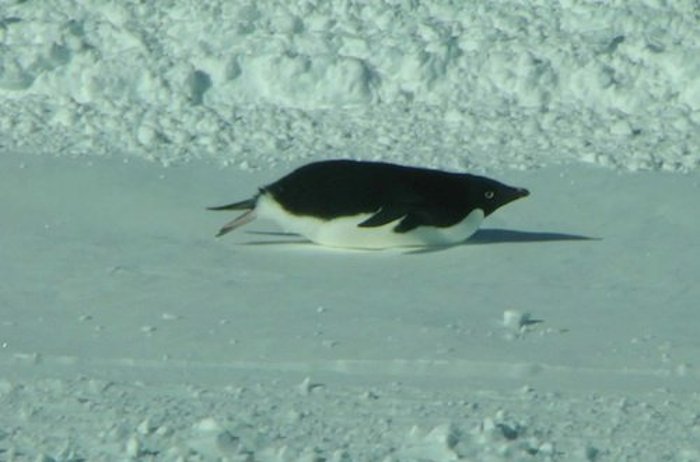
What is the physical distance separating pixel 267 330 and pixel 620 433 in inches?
60.1

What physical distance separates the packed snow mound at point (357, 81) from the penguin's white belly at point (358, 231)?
1337 millimetres

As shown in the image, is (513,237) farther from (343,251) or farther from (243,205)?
(243,205)

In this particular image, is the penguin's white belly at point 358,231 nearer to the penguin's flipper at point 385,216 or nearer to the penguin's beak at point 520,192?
the penguin's flipper at point 385,216

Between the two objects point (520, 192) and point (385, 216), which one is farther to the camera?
point (520, 192)

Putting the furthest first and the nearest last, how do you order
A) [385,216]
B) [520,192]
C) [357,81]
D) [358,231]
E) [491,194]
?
[357,81], [520,192], [491,194], [358,231], [385,216]

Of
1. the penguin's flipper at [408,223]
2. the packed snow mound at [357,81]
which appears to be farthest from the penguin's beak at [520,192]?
the packed snow mound at [357,81]

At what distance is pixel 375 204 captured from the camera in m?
7.67

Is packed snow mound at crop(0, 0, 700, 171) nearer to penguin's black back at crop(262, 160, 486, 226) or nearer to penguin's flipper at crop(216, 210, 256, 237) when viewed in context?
penguin's flipper at crop(216, 210, 256, 237)

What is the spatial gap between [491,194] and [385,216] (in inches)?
20.2

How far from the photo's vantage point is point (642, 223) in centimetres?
829

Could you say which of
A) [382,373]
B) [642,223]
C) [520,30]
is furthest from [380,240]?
[520,30]

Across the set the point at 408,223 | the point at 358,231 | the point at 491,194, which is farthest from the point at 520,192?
the point at 358,231

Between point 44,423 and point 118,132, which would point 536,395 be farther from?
point 118,132

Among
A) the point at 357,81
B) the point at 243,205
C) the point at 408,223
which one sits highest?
the point at 408,223
